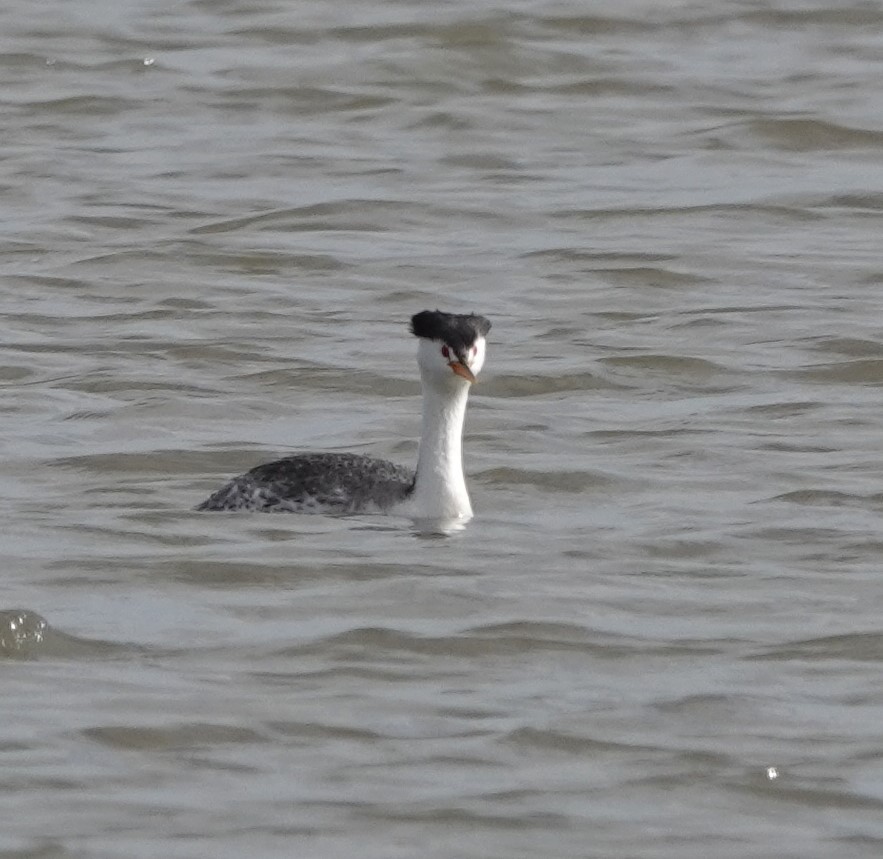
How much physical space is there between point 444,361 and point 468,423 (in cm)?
227

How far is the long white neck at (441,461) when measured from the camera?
40.1 ft

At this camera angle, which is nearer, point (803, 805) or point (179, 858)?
point (179, 858)

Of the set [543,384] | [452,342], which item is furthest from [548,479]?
[543,384]

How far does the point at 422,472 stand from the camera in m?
12.3

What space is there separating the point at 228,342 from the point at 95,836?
8420 mm

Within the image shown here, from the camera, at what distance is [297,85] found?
24.5 m

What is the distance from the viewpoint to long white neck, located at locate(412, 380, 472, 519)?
1223 cm

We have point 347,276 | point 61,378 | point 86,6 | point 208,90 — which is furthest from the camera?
point 86,6

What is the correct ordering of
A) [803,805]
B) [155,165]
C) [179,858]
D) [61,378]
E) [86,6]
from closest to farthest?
[179,858]
[803,805]
[61,378]
[155,165]
[86,6]

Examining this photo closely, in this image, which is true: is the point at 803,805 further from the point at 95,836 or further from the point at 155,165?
the point at 155,165

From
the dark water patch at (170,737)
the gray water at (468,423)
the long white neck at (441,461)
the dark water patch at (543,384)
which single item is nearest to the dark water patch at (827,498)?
the gray water at (468,423)

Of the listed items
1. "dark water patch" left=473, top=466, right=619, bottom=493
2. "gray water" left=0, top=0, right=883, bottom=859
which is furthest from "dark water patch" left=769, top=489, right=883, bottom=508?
"dark water patch" left=473, top=466, right=619, bottom=493

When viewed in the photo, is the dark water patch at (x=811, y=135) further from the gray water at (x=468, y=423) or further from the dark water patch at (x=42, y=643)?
the dark water patch at (x=42, y=643)

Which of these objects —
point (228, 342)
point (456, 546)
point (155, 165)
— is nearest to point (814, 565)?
point (456, 546)
